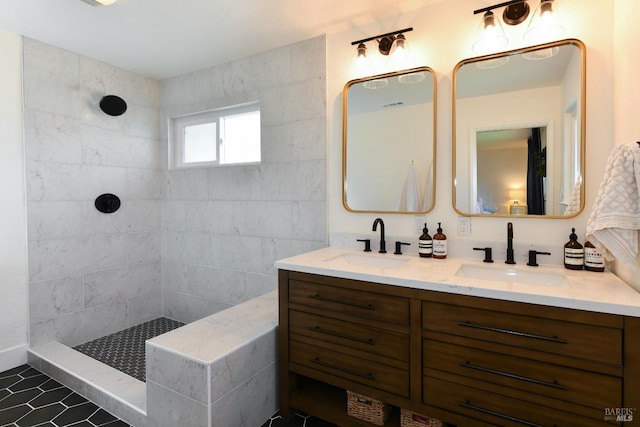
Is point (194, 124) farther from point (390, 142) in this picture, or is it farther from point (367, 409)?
point (367, 409)

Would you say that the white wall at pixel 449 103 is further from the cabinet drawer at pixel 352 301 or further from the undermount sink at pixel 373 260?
the cabinet drawer at pixel 352 301

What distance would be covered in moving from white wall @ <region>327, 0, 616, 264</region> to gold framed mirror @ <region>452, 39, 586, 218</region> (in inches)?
1.8

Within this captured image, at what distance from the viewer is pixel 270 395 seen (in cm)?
193

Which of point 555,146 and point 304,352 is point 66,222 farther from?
point 555,146

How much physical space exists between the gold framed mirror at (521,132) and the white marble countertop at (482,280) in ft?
1.15

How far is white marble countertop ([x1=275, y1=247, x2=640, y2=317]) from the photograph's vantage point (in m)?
1.20

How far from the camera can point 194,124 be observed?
3301 mm

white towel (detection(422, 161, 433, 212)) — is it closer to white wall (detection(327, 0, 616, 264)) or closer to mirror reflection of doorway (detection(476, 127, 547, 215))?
white wall (detection(327, 0, 616, 264))

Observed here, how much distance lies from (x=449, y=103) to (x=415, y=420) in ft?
5.76

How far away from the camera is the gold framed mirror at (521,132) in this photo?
5.73 ft

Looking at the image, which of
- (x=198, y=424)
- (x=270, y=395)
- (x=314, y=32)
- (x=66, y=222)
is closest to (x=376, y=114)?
(x=314, y=32)

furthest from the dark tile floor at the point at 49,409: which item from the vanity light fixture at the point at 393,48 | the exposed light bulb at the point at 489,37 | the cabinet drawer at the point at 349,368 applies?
the exposed light bulb at the point at 489,37

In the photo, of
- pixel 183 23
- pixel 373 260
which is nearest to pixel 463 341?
pixel 373 260

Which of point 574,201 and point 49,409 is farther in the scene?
point 49,409
